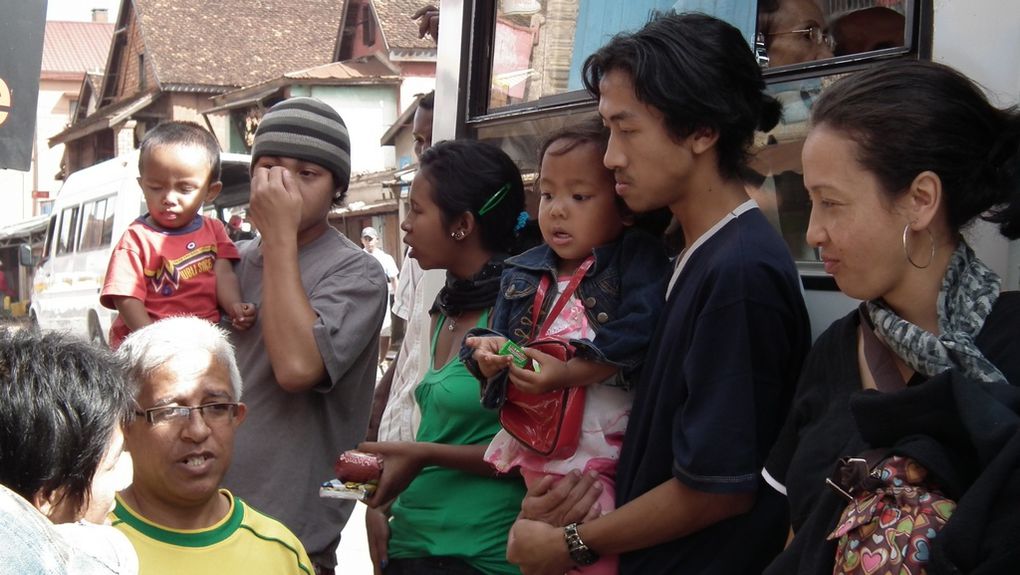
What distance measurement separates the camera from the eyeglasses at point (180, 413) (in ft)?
9.52

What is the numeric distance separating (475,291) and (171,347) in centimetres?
83

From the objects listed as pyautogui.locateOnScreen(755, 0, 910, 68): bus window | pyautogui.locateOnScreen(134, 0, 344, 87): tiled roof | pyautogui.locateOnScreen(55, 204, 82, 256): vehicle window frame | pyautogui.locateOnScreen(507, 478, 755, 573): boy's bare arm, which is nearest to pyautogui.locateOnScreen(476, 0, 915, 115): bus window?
pyautogui.locateOnScreen(755, 0, 910, 68): bus window

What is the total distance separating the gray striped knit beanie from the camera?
11.1 feet

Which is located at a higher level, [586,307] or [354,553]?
[586,307]

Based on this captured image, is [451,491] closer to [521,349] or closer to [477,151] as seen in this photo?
[521,349]

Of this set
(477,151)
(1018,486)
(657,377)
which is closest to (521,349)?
(657,377)

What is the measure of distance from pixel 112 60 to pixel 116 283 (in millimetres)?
45236

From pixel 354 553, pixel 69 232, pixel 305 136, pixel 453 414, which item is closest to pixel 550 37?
pixel 305 136

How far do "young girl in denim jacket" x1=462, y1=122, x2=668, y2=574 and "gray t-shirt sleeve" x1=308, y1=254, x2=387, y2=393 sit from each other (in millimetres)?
553

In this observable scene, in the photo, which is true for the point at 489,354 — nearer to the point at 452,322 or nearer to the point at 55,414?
the point at 452,322

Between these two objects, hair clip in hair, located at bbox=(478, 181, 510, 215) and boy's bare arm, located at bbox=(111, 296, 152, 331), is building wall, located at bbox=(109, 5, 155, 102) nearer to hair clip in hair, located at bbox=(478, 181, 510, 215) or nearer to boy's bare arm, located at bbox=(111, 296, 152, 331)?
boy's bare arm, located at bbox=(111, 296, 152, 331)

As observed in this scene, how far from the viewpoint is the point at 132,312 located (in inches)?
151

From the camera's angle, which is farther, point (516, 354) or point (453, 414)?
point (453, 414)

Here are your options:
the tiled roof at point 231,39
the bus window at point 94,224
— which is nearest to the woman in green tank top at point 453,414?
the bus window at point 94,224
